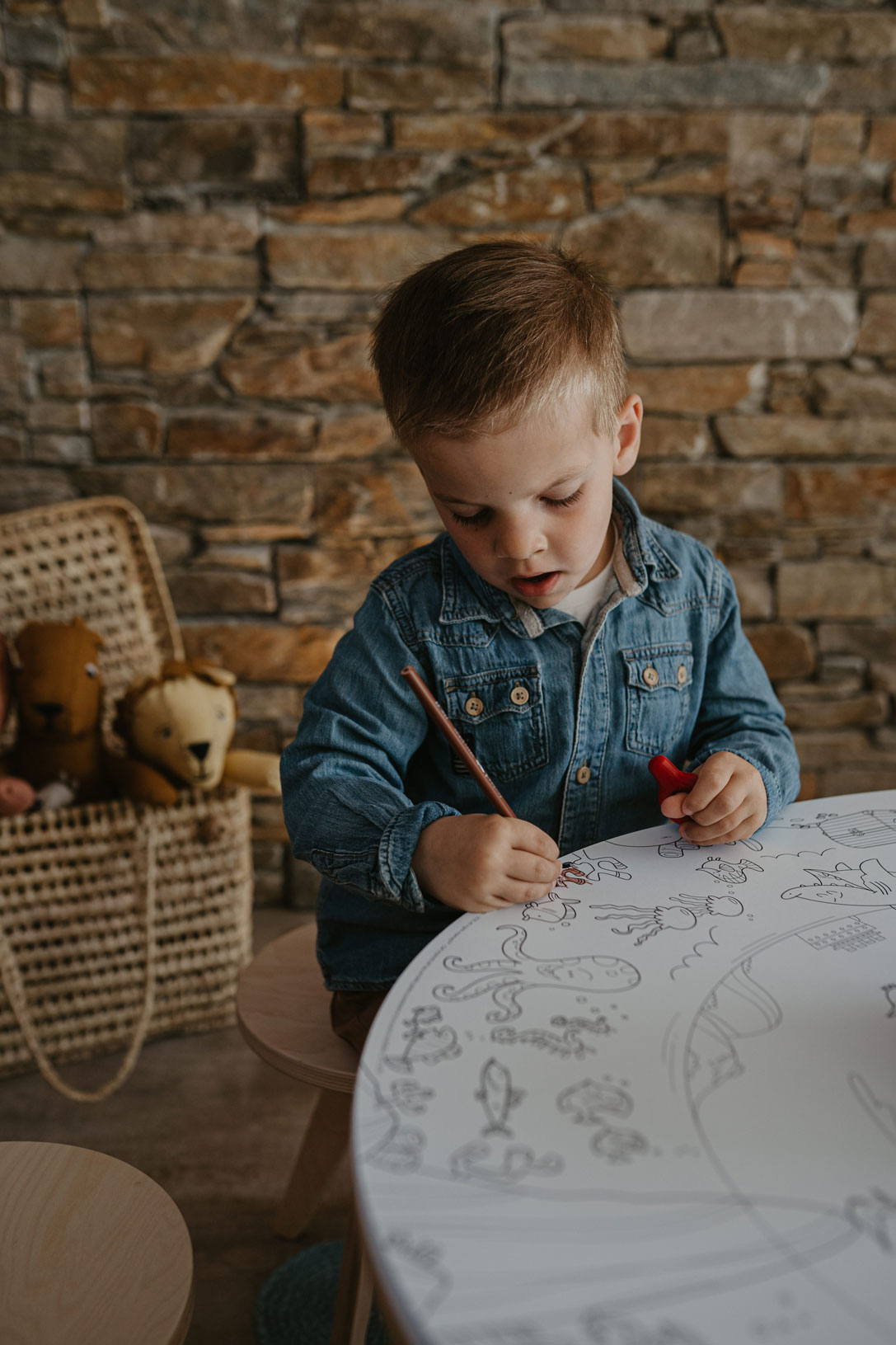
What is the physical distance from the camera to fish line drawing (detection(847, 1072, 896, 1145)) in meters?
0.45

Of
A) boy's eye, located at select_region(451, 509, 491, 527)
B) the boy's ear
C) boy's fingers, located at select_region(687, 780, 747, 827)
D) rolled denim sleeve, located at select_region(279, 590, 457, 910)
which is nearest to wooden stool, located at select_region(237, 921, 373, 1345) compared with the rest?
rolled denim sleeve, located at select_region(279, 590, 457, 910)

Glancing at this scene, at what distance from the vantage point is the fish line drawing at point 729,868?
0.71 meters

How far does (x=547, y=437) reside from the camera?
0.81 meters

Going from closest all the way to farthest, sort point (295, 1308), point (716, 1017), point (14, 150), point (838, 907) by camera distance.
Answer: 1. point (716, 1017)
2. point (838, 907)
3. point (295, 1308)
4. point (14, 150)

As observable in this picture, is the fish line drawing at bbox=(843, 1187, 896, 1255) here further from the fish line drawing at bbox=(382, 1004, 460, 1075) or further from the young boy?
the young boy

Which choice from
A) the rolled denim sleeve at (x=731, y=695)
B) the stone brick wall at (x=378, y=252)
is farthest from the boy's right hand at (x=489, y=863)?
the stone brick wall at (x=378, y=252)

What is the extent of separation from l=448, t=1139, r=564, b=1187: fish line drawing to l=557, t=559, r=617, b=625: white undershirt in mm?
624

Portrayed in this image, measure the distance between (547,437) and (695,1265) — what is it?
601mm

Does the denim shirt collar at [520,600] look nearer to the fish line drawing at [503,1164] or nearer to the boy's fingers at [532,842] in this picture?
the boy's fingers at [532,842]

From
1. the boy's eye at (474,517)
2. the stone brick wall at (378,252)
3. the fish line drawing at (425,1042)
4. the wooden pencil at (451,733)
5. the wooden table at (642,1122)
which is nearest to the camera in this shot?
the wooden table at (642,1122)

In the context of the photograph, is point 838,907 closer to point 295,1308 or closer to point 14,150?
point 295,1308

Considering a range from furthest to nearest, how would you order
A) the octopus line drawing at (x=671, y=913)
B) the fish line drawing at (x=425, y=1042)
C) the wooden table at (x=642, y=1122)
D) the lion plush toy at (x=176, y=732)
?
the lion plush toy at (x=176, y=732)
the octopus line drawing at (x=671, y=913)
the fish line drawing at (x=425, y=1042)
the wooden table at (x=642, y=1122)

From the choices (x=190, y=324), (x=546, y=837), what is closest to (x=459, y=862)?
(x=546, y=837)

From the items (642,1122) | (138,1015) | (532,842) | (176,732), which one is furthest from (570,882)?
(138,1015)
